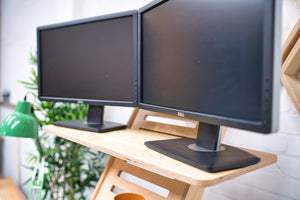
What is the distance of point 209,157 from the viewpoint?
0.61 meters

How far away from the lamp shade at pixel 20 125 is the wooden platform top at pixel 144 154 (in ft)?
0.20

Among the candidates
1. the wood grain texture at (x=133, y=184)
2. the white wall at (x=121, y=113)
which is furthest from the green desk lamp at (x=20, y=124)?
the white wall at (x=121, y=113)

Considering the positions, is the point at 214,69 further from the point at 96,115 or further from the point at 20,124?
the point at 20,124

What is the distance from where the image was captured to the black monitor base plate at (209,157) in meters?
0.55

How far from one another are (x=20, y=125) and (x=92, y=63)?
0.40 metres

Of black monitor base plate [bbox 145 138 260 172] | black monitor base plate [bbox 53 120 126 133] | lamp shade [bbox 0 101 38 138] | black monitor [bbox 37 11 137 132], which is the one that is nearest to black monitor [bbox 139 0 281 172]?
black monitor base plate [bbox 145 138 260 172]

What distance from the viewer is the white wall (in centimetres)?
83

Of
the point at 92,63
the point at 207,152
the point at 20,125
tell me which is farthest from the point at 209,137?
the point at 20,125

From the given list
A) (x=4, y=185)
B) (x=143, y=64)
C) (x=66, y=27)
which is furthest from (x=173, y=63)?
(x=4, y=185)

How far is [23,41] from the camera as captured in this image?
2600 mm

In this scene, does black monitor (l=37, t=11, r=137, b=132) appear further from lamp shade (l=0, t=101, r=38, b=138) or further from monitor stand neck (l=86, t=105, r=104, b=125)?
lamp shade (l=0, t=101, r=38, b=138)

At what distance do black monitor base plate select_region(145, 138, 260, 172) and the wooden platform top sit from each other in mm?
11

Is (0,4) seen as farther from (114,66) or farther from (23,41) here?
(114,66)

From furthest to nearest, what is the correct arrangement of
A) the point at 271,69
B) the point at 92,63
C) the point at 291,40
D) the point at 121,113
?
the point at 121,113
the point at 92,63
the point at 291,40
the point at 271,69
